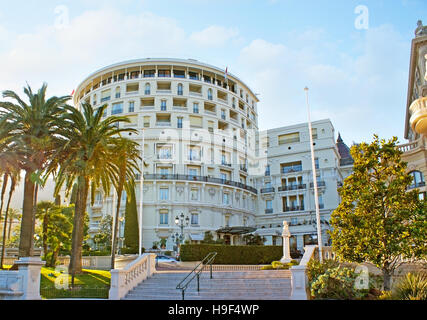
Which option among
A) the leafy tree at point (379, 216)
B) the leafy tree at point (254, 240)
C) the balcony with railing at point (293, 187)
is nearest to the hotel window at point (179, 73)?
the balcony with railing at point (293, 187)

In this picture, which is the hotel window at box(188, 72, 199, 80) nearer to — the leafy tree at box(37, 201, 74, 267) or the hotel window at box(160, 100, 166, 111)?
the hotel window at box(160, 100, 166, 111)

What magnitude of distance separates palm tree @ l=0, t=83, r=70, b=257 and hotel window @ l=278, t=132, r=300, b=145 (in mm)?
45356

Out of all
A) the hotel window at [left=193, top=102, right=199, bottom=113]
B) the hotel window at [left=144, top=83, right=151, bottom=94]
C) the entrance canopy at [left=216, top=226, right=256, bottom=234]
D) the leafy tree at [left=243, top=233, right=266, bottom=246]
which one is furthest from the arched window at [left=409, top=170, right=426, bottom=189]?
the hotel window at [left=144, top=83, right=151, bottom=94]

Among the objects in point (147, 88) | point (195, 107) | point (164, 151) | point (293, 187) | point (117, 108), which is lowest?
point (293, 187)

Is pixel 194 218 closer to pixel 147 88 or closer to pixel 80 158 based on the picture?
pixel 147 88

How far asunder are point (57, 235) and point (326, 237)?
3884cm

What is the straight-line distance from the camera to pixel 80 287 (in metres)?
19.1

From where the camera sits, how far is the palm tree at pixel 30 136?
73.4 ft

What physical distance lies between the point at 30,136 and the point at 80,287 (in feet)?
29.9

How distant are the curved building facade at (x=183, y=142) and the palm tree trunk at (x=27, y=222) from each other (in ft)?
93.0

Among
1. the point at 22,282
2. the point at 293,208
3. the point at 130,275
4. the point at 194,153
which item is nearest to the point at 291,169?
the point at 293,208

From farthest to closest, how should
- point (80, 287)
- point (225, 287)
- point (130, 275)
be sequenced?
1. point (80, 287)
2. point (130, 275)
3. point (225, 287)

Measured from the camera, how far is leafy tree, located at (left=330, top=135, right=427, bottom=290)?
14867 mm
